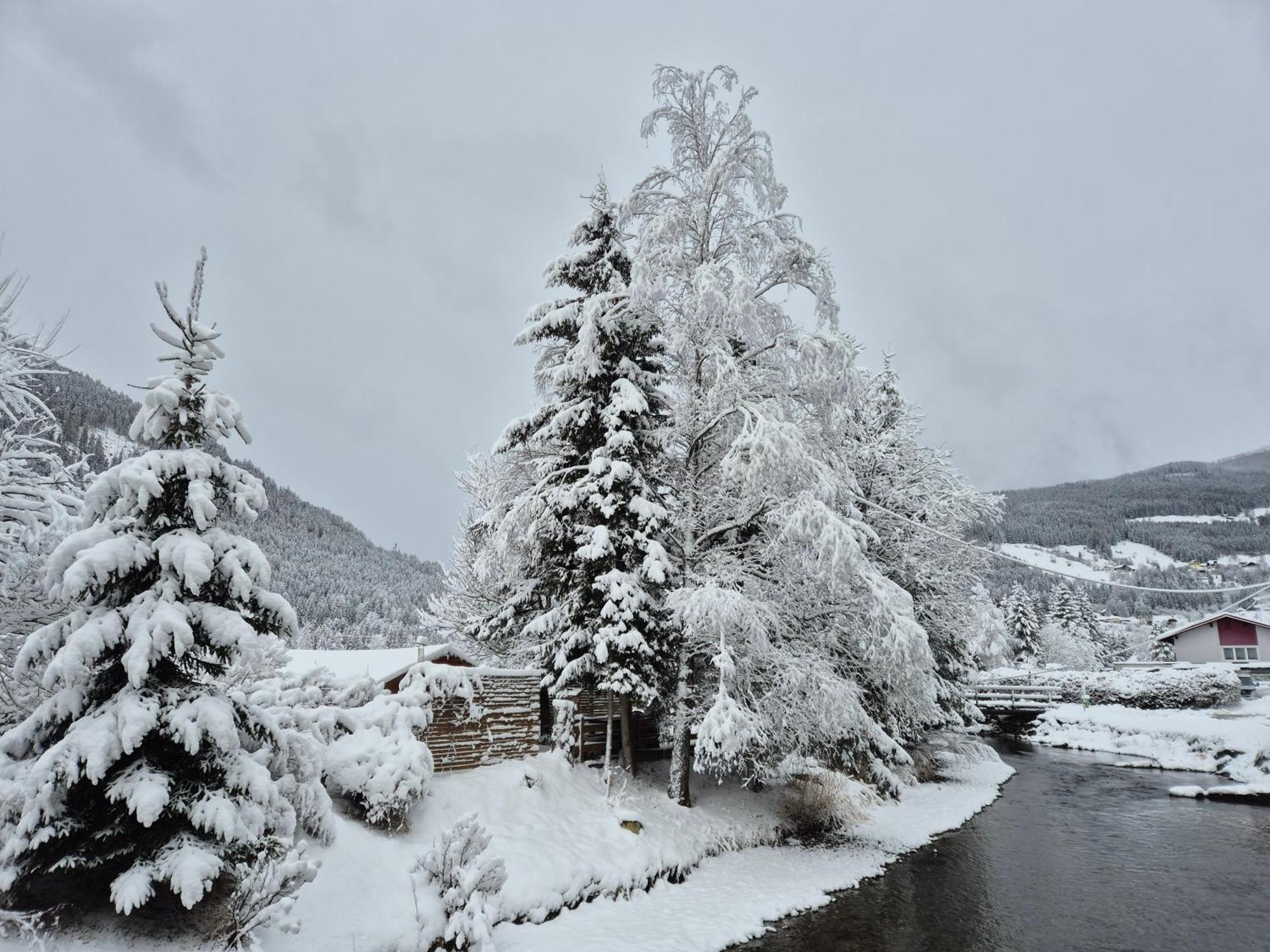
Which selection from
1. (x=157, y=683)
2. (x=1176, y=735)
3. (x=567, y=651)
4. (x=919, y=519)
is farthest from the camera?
(x=1176, y=735)

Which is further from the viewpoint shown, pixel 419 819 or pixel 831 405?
pixel 831 405

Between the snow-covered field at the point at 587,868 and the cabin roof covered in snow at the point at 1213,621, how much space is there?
44.0m

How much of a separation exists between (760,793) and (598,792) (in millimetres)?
4497

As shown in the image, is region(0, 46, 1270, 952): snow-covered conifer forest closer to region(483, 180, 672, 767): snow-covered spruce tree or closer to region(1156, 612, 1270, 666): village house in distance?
region(483, 180, 672, 767): snow-covered spruce tree

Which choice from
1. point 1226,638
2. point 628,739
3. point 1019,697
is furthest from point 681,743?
point 1226,638

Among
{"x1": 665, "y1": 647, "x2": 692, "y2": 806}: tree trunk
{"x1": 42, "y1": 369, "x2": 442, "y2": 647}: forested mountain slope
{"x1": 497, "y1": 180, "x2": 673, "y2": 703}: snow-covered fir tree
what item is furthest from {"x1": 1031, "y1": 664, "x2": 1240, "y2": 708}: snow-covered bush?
{"x1": 42, "y1": 369, "x2": 442, "y2": 647}: forested mountain slope

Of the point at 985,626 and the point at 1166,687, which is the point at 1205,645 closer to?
the point at 1166,687

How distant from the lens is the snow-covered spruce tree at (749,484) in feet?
36.9

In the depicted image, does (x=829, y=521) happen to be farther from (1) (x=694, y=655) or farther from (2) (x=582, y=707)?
(2) (x=582, y=707)

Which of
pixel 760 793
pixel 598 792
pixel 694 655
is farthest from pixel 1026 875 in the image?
pixel 598 792

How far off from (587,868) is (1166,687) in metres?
36.8

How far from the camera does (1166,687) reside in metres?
33.9

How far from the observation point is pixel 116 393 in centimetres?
12000

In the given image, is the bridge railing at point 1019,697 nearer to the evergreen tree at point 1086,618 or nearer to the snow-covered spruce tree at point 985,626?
the snow-covered spruce tree at point 985,626
